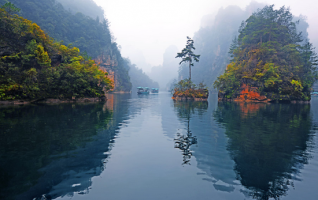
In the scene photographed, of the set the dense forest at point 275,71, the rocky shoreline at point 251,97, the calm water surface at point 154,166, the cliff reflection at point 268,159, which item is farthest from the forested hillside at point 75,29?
the cliff reflection at point 268,159

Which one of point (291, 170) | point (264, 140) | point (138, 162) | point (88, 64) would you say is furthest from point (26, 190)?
point (88, 64)

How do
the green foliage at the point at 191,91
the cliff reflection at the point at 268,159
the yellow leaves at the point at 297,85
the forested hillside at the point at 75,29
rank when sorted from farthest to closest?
the forested hillside at the point at 75,29 → the green foliage at the point at 191,91 → the yellow leaves at the point at 297,85 → the cliff reflection at the point at 268,159

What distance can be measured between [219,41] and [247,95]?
451 feet

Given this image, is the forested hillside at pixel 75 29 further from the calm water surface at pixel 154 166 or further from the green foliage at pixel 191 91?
the calm water surface at pixel 154 166

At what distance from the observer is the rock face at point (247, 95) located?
43.3 metres

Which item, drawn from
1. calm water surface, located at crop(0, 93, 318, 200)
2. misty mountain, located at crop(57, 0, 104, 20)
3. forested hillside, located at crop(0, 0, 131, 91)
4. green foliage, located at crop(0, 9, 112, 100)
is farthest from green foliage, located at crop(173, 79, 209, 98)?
misty mountain, located at crop(57, 0, 104, 20)

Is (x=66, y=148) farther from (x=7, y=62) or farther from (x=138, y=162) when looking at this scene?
(x=7, y=62)

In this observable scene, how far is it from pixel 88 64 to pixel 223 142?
41.2 m

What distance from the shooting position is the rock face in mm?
43272

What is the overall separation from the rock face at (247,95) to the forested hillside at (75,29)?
2020 inches

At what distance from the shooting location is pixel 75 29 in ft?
295

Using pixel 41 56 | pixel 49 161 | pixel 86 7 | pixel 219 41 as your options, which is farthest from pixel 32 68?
pixel 219 41

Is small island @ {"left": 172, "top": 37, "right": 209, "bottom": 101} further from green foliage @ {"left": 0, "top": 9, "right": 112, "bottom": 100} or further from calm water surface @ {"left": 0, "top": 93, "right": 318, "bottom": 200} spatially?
calm water surface @ {"left": 0, "top": 93, "right": 318, "bottom": 200}

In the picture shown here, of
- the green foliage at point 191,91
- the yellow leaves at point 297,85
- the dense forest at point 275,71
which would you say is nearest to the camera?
the yellow leaves at point 297,85
